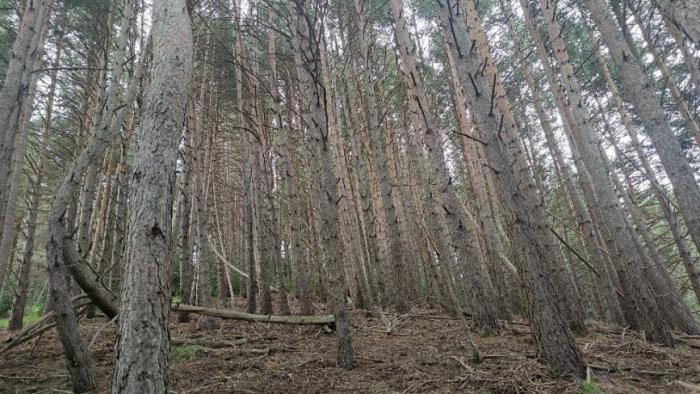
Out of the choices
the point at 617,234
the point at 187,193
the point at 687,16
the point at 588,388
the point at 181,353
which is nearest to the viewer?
the point at 588,388

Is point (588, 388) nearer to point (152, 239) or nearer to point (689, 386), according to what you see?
point (689, 386)

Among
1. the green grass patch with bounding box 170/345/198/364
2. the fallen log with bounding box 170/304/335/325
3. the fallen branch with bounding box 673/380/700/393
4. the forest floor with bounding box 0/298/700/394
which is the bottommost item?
the fallen branch with bounding box 673/380/700/393

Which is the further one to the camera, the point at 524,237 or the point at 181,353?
the point at 181,353

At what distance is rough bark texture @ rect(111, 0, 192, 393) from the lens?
1.66 metres

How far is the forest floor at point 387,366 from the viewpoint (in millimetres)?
2869

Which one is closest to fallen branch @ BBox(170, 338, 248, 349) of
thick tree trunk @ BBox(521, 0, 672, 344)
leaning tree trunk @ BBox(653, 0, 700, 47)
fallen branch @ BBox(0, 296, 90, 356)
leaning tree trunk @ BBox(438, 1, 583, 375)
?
fallen branch @ BBox(0, 296, 90, 356)

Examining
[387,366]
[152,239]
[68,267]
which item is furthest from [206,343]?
[152,239]

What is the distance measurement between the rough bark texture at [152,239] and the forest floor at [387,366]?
5.05 feet

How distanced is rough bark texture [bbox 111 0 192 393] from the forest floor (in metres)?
1.54

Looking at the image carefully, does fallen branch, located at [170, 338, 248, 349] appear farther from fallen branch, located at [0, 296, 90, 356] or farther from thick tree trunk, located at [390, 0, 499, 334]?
thick tree trunk, located at [390, 0, 499, 334]

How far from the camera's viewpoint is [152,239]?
1.81 metres

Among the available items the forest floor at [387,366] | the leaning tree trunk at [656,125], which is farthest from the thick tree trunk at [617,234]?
the leaning tree trunk at [656,125]

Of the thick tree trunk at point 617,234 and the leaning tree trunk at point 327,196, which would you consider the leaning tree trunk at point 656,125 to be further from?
the leaning tree trunk at point 327,196

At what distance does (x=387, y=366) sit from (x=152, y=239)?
2.64 meters
